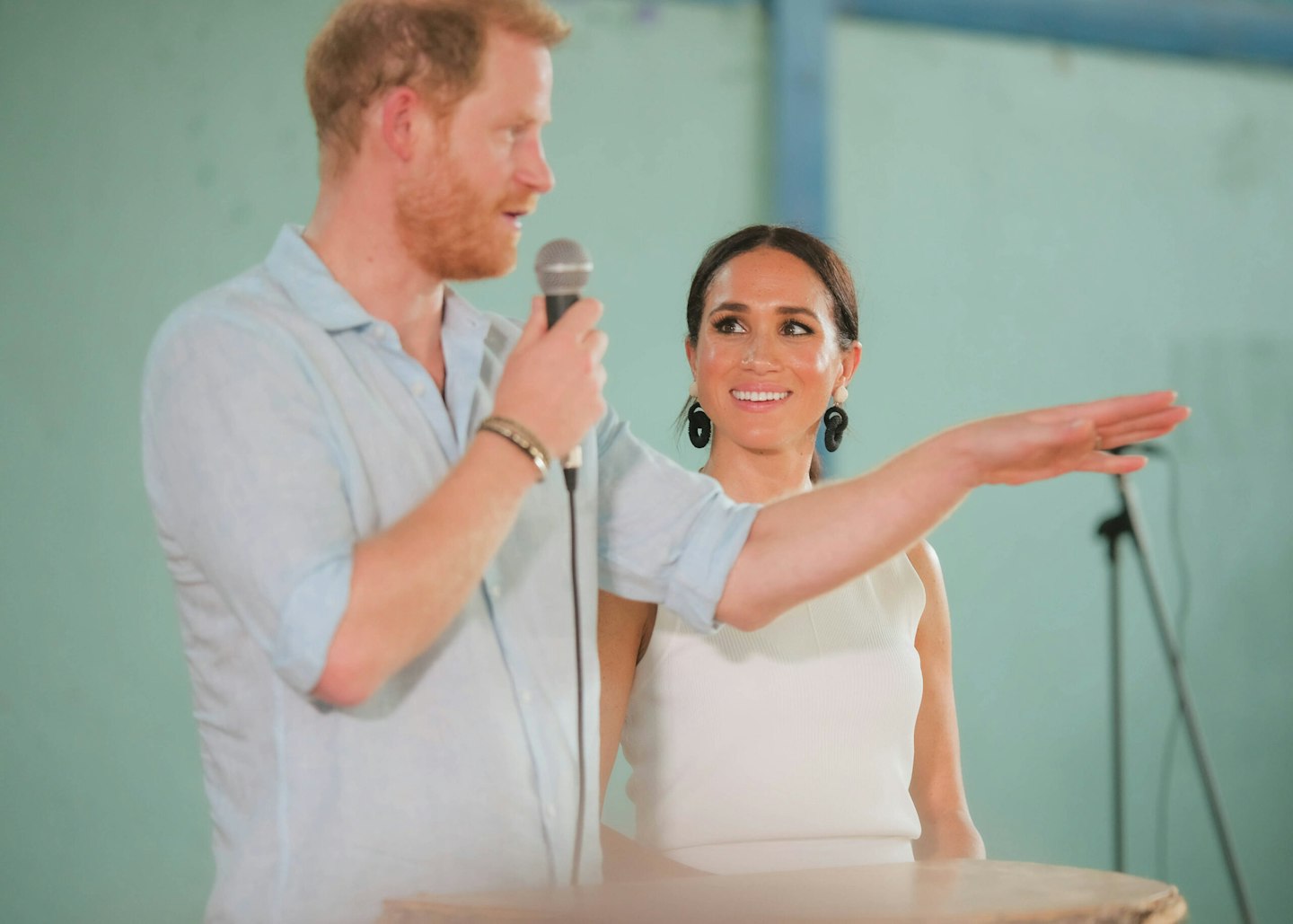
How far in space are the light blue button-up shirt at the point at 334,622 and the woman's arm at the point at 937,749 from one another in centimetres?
85

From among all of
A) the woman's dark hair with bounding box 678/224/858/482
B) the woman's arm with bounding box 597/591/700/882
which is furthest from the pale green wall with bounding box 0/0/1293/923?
the woman's arm with bounding box 597/591/700/882

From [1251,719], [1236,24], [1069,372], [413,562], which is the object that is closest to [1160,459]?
[1069,372]

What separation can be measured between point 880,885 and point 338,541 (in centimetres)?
60

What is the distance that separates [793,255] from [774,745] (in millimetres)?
839

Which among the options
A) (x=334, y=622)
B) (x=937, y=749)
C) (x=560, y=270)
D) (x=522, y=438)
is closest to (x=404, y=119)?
(x=560, y=270)

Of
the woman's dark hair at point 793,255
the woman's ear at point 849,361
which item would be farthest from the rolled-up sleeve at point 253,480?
the woman's ear at point 849,361

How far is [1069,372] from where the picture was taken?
406 cm

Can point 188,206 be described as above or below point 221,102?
below

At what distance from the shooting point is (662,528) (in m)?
1.59

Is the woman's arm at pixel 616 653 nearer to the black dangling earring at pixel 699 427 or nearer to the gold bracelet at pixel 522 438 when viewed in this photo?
the black dangling earring at pixel 699 427

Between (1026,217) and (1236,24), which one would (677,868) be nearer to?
(1026,217)

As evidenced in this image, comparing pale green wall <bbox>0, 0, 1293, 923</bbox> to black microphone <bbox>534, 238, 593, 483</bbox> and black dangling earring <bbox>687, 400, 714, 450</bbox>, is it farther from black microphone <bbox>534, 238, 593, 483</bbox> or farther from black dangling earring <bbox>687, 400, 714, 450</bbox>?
black microphone <bbox>534, 238, 593, 483</bbox>

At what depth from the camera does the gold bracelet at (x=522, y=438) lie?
4.10 feet

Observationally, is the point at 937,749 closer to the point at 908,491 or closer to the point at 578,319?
the point at 908,491
